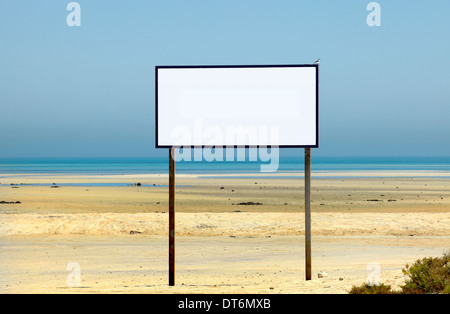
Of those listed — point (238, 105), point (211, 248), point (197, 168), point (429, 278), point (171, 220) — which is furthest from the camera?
point (197, 168)

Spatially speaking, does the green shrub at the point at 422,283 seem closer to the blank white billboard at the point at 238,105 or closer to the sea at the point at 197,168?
the blank white billboard at the point at 238,105

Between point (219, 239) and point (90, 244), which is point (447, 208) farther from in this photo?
point (90, 244)

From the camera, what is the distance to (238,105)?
11.5 meters

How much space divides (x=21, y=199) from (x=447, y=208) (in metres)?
24.3

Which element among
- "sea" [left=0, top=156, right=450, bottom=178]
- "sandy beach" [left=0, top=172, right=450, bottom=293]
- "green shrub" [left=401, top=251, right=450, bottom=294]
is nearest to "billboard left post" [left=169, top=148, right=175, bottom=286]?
"sandy beach" [left=0, top=172, right=450, bottom=293]

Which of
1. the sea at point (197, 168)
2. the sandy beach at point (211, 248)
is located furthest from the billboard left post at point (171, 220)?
the sea at point (197, 168)

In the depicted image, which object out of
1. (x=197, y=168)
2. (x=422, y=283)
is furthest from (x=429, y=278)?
(x=197, y=168)

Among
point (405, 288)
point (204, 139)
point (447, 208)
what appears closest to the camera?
point (405, 288)

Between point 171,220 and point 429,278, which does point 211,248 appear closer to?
point 171,220

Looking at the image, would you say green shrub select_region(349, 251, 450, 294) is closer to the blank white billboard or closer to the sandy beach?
the sandy beach

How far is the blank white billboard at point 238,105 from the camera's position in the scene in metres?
11.5

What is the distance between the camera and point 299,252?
15.8m

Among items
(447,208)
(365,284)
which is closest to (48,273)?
(365,284)

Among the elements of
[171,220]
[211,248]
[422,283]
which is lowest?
[211,248]
